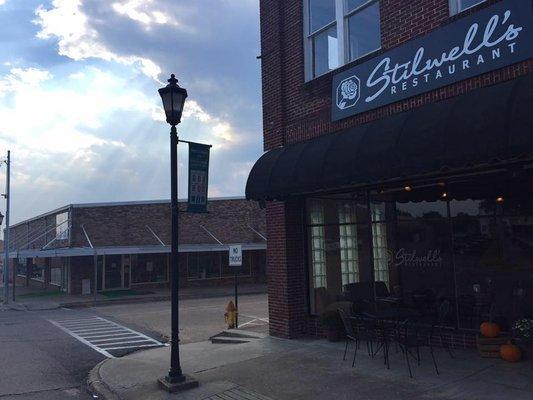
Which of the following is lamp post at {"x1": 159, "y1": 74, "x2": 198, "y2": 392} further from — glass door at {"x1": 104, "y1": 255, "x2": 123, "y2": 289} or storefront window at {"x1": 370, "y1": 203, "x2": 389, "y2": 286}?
glass door at {"x1": 104, "y1": 255, "x2": 123, "y2": 289}

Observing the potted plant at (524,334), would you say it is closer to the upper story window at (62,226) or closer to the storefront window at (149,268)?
the storefront window at (149,268)

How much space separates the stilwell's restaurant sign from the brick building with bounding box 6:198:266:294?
69.6 ft

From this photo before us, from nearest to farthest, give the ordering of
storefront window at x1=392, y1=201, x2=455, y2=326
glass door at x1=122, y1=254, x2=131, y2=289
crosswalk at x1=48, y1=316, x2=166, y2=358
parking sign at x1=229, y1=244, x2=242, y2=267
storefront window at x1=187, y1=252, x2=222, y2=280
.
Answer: storefront window at x1=392, y1=201, x2=455, y2=326 → crosswalk at x1=48, y1=316, x2=166, y2=358 → parking sign at x1=229, y1=244, x2=242, y2=267 → glass door at x1=122, y1=254, x2=131, y2=289 → storefront window at x1=187, y1=252, x2=222, y2=280

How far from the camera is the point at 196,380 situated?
8070mm

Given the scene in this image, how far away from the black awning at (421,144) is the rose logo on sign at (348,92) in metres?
0.96

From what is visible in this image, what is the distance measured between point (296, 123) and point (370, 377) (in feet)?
18.7

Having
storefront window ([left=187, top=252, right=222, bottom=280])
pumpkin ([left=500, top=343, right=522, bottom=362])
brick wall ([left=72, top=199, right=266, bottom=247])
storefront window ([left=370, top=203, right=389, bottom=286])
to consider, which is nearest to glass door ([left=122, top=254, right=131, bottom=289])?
brick wall ([left=72, top=199, right=266, bottom=247])

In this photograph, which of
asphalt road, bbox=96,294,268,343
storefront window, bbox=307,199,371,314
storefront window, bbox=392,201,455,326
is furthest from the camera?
asphalt road, bbox=96,294,268,343

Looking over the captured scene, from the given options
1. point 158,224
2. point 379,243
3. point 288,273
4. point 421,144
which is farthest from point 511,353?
point 158,224

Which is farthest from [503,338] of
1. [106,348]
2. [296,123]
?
[106,348]

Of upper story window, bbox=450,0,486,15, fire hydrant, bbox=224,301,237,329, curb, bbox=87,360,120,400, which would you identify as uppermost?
upper story window, bbox=450,0,486,15

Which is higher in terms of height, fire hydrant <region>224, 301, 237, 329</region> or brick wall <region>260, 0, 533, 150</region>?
brick wall <region>260, 0, 533, 150</region>

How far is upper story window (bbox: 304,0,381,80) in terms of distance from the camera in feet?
32.6

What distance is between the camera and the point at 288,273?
36.2 ft
